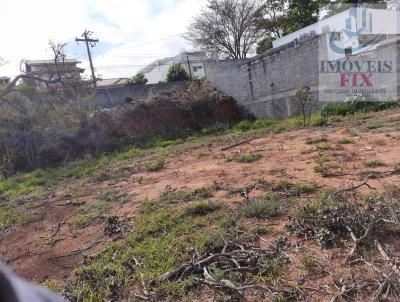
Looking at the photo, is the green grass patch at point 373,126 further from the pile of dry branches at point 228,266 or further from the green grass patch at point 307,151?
the pile of dry branches at point 228,266

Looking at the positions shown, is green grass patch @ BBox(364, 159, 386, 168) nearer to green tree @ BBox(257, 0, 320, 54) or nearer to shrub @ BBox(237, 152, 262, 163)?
shrub @ BBox(237, 152, 262, 163)

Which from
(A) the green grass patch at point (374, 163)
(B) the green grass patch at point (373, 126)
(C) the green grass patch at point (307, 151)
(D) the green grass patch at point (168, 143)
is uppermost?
(B) the green grass patch at point (373, 126)

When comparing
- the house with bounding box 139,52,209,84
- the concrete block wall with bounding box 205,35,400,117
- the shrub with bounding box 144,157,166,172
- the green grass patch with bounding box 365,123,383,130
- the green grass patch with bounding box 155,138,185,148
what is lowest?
the green grass patch with bounding box 155,138,185,148

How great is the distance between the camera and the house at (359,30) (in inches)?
387

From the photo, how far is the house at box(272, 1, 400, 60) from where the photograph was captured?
32.3 feet

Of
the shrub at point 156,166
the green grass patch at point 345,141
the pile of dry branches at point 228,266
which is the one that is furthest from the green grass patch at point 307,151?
the pile of dry branches at point 228,266

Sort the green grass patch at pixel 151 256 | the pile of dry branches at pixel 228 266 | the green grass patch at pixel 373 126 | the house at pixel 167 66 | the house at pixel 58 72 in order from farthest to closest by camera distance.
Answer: the house at pixel 167 66 < the house at pixel 58 72 < the green grass patch at pixel 373 126 < the green grass patch at pixel 151 256 < the pile of dry branches at pixel 228 266

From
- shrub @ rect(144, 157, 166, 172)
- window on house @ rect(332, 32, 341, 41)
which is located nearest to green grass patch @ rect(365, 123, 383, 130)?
shrub @ rect(144, 157, 166, 172)

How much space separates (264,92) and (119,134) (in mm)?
5089

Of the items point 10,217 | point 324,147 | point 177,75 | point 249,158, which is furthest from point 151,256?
point 177,75

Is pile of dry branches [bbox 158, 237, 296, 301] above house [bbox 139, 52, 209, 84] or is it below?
below

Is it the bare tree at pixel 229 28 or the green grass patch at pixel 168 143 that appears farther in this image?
the bare tree at pixel 229 28

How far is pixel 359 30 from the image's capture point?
11.6 metres

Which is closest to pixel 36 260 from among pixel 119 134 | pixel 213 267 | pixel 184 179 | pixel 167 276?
pixel 167 276
